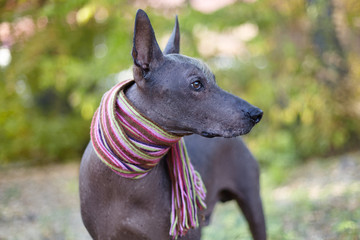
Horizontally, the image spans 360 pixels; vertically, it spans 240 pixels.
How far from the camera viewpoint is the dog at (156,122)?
190 cm

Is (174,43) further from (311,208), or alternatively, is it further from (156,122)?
(311,208)

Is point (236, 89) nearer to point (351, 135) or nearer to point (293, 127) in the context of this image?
point (293, 127)

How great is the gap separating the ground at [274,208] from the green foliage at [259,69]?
67 cm

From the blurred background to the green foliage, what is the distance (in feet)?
0.08

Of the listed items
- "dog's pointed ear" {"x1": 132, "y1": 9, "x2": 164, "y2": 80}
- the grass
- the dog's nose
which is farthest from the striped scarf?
the grass

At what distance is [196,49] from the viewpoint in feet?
21.8

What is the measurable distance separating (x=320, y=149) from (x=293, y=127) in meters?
0.91

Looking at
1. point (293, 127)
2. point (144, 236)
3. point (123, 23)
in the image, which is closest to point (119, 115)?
point (144, 236)

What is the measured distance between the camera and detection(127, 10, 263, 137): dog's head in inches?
74.6

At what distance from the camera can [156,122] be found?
1.93m

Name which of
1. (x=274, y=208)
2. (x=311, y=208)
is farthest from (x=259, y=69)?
(x=311, y=208)

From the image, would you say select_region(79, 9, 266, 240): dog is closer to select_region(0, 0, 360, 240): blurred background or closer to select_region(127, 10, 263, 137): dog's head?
select_region(127, 10, 263, 137): dog's head

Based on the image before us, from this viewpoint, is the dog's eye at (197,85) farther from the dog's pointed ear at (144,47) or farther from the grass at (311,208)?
the grass at (311,208)

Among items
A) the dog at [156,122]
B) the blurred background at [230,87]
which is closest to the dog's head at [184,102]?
the dog at [156,122]
